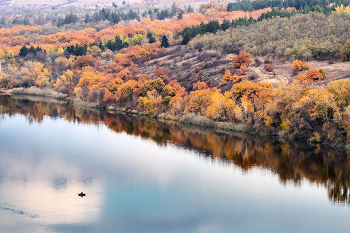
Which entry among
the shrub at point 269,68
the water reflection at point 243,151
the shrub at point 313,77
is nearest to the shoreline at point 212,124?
the water reflection at point 243,151

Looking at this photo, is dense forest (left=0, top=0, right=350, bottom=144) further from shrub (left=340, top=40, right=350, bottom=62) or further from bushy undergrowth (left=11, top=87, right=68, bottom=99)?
bushy undergrowth (left=11, top=87, right=68, bottom=99)

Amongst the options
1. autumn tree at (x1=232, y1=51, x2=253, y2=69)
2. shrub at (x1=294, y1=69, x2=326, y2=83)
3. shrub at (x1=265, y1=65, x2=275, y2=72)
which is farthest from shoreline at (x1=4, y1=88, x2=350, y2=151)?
shrub at (x1=265, y1=65, x2=275, y2=72)

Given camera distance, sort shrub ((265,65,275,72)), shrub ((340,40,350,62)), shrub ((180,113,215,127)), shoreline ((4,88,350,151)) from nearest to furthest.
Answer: shoreline ((4,88,350,151)) → shrub ((180,113,215,127)) → shrub ((340,40,350,62)) → shrub ((265,65,275,72))

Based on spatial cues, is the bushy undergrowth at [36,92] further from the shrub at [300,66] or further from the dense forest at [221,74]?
the shrub at [300,66]

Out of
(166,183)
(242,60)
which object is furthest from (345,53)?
(166,183)

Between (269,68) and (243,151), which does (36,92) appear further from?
(243,151)

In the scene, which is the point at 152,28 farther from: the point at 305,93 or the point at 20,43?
the point at 305,93
